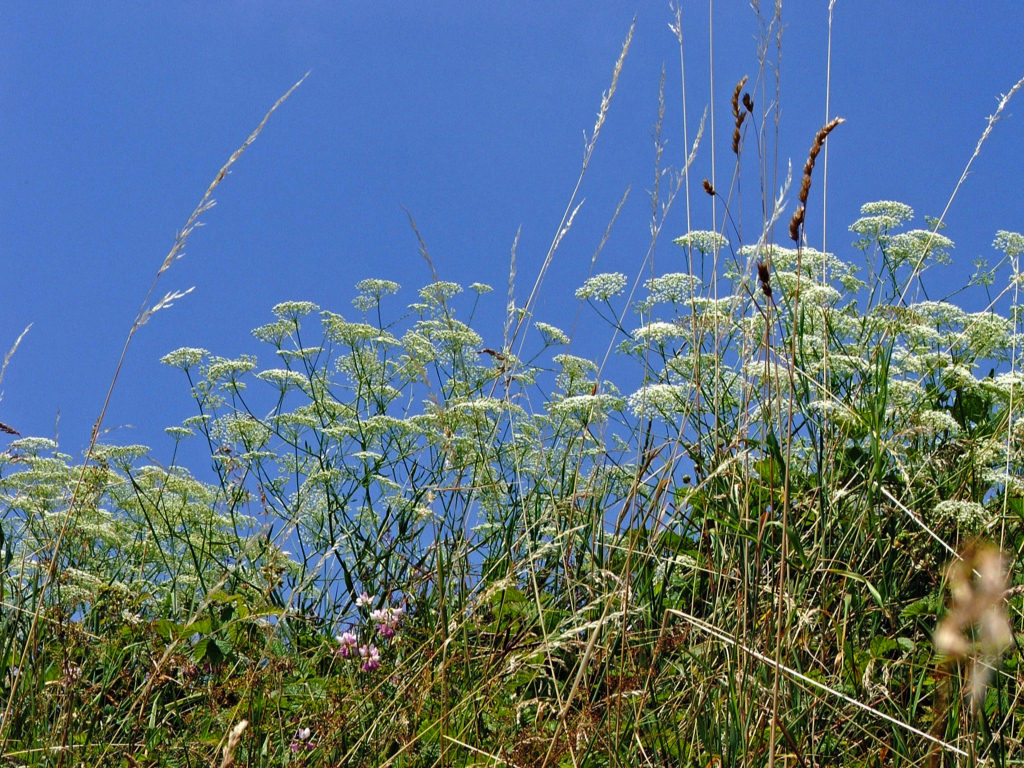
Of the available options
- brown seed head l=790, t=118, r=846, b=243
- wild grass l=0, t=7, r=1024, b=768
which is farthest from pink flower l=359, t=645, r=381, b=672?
brown seed head l=790, t=118, r=846, b=243

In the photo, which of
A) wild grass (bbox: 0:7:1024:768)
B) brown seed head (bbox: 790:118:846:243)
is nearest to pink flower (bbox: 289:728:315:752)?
wild grass (bbox: 0:7:1024:768)

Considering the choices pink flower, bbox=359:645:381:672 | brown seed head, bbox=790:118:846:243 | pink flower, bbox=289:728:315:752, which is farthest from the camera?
pink flower, bbox=359:645:381:672

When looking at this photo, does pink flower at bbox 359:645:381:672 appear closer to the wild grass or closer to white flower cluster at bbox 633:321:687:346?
the wild grass

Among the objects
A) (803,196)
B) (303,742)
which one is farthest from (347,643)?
(803,196)

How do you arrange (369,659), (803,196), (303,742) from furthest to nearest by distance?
(369,659)
(303,742)
(803,196)

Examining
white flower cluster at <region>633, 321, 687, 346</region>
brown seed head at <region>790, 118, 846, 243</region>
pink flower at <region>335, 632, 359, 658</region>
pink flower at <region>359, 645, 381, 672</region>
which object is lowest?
pink flower at <region>359, 645, 381, 672</region>

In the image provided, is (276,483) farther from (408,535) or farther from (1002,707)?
(1002,707)

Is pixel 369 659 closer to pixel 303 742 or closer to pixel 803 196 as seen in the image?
pixel 303 742

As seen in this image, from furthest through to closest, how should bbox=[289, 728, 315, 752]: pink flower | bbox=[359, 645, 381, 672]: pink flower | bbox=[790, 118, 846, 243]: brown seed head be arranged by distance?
1. bbox=[359, 645, 381, 672]: pink flower
2. bbox=[289, 728, 315, 752]: pink flower
3. bbox=[790, 118, 846, 243]: brown seed head

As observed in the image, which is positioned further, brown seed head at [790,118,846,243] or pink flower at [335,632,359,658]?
pink flower at [335,632,359,658]

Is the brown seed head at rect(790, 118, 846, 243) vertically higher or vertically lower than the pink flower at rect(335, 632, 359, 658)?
higher

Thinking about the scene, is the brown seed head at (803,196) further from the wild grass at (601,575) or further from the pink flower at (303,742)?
the pink flower at (303,742)

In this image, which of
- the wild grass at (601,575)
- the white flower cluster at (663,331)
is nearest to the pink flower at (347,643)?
the wild grass at (601,575)

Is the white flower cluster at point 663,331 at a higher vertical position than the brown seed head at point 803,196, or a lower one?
higher
